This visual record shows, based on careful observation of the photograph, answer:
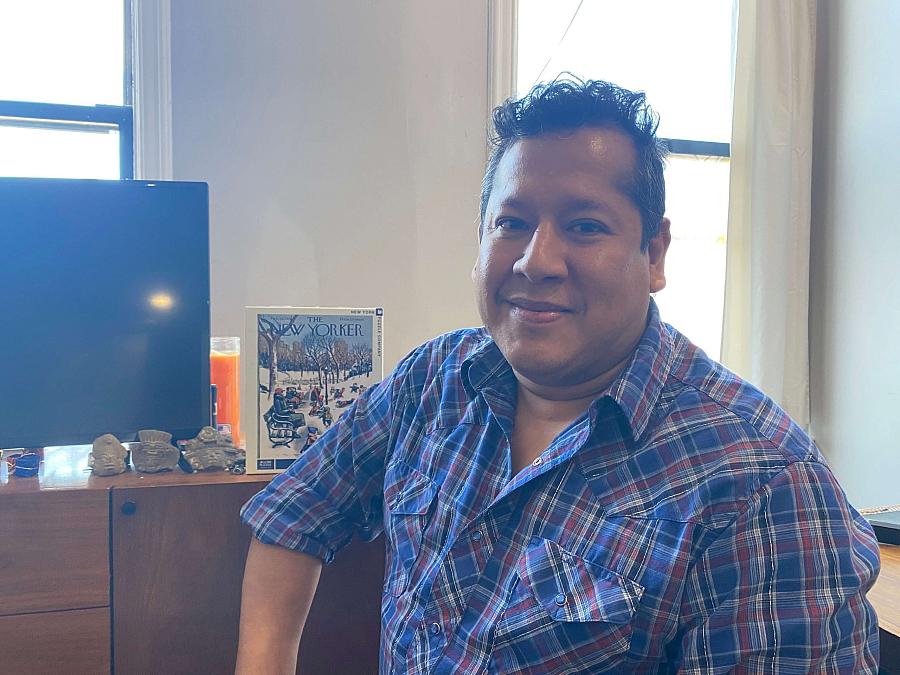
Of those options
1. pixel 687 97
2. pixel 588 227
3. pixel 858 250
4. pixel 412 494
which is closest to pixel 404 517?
pixel 412 494

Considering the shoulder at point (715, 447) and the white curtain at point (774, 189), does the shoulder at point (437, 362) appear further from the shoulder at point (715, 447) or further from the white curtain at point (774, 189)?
the white curtain at point (774, 189)

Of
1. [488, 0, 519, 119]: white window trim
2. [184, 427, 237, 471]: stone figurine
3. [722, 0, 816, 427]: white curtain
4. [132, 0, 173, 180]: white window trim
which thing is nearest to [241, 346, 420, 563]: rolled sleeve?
[184, 427, 237, 471]: stone figurine

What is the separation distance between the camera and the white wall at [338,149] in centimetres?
193

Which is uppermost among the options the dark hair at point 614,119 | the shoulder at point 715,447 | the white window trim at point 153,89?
the white window trim at point 153,89

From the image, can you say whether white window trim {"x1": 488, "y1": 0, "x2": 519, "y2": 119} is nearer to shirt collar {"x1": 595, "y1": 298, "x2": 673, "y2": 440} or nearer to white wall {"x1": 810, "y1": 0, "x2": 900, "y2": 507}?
white wall {"x1": 810, "y1": 0, "x2": 900, "y2": 507}

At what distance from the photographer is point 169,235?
110 centimetres

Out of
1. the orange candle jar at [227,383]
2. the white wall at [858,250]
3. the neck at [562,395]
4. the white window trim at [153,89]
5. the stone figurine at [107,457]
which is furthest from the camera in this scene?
the white wall at [858,250]

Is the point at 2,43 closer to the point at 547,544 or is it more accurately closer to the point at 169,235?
the point at 169,235

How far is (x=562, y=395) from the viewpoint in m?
0.97

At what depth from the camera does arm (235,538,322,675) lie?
0.98 m

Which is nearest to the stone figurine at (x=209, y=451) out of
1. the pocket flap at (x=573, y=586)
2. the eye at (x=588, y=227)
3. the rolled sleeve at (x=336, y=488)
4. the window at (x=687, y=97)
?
the rolled sleeve at (x=336, y=488)

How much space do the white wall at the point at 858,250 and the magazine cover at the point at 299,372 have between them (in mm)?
1601

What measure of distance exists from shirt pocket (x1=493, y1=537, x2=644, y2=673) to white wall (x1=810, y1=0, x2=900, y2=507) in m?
1.59

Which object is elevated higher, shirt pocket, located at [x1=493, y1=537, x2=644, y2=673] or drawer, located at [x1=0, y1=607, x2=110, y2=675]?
shirt pocket, located at [x1=493, y1=537, x2=644, y2=673]
